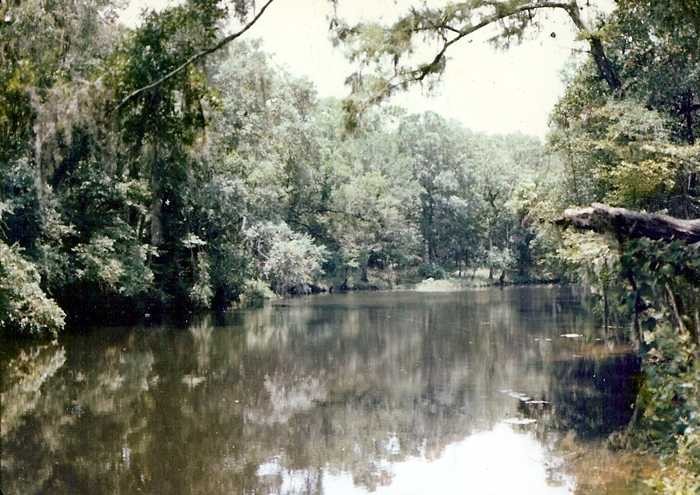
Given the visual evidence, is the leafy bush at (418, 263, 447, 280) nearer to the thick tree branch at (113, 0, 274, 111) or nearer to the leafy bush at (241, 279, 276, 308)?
the leafy bush at (241, 279, 276, 308)

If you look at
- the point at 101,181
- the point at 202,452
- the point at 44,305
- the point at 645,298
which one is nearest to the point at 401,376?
the point at 202,452

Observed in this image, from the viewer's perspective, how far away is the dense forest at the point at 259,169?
6109mm

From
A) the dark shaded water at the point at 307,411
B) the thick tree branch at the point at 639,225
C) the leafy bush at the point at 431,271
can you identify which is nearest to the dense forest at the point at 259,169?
the thick tree branch at the point at 639,225

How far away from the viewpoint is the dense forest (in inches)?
241

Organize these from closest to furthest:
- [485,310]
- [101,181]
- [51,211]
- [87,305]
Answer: [51,211] → [101,181] → [87,305] → [485,310]

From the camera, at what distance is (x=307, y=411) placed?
12.1m

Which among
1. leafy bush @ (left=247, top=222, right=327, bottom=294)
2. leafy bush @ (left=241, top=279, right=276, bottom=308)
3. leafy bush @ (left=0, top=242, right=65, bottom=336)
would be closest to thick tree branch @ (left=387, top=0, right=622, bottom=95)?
leafy bush @ (left=0, top=242, right=65, bottom=336)

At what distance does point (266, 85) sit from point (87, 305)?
11.5m

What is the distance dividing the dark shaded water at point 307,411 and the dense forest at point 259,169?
1458 millimetres

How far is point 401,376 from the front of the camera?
15.6 metres

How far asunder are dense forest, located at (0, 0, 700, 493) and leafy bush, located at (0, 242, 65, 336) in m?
0.08

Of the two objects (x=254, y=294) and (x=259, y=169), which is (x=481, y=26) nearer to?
(x=259, y=169)

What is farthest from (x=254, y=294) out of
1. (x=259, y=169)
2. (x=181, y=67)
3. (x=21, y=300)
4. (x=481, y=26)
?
(x=181, y=67)

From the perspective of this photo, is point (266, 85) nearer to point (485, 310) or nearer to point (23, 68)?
point (485, 310)
